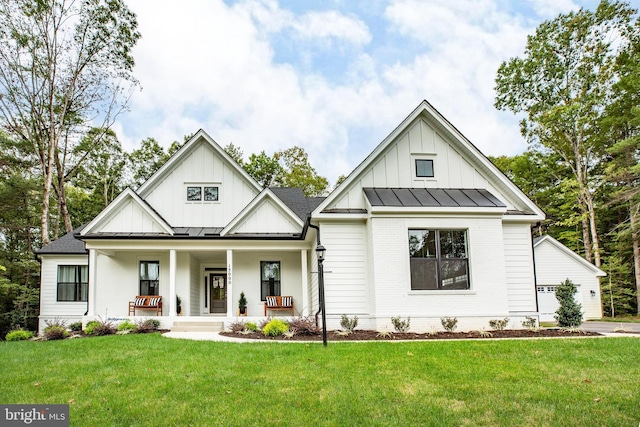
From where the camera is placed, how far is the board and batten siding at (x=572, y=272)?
848 inches

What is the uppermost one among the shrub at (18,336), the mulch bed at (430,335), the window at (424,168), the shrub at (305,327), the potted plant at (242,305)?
the window at (424,168)

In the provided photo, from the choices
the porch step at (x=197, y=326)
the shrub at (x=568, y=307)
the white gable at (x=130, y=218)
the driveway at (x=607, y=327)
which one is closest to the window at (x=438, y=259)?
the shrub at (x=568, y=307)

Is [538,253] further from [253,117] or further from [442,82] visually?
[253,117]

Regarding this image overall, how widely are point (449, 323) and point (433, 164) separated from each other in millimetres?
4623

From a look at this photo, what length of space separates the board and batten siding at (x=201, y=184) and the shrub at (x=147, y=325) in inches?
155

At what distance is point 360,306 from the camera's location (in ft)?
39.5

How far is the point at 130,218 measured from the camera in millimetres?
14883

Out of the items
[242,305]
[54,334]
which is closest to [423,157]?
[242,305]

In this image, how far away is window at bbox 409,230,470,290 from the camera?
37.9 ft

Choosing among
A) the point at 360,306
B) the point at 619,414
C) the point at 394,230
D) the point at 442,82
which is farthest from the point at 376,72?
the point at 619,414

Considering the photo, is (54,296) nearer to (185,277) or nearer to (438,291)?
(185,277)

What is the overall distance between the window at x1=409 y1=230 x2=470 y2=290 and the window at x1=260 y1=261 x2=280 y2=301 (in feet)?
19.9

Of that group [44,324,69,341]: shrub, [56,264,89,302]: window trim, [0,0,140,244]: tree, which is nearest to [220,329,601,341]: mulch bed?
[44,324,69,341]: shrub

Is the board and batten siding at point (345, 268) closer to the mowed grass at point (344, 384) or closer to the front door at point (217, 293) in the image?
the mowed grass at point (344, 384)
